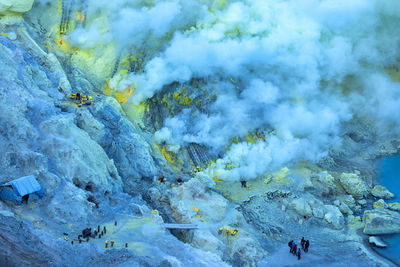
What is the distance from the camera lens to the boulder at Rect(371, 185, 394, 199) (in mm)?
32906

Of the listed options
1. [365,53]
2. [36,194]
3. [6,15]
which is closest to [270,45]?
[365,53]

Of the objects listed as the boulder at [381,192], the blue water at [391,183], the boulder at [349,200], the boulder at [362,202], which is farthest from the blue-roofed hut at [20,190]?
the boulder at [381,192]

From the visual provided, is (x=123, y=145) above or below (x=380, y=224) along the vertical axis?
below

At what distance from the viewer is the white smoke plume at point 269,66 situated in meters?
32.8

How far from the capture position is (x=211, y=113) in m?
34.6

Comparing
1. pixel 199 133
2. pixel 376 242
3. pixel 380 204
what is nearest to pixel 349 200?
pixel 380 204

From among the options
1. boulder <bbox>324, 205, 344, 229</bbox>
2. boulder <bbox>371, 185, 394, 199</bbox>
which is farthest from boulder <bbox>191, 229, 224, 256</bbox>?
boulder <bbox>371, 185, 394, 199</bbox>

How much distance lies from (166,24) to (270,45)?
894cm

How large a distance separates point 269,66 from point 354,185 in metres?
12.2

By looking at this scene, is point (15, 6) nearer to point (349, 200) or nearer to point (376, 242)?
point (349, 200)

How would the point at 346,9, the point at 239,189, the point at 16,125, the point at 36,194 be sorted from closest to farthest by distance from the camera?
1. the point at 36,194
2. the point at 16,125
3. the point at 239,189
4. the point at 346,9

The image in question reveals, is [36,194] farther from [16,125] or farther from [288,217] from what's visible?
[288,217]

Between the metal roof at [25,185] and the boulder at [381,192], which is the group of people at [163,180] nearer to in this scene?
the metal roof at [25,185]

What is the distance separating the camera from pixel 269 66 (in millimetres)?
37531
